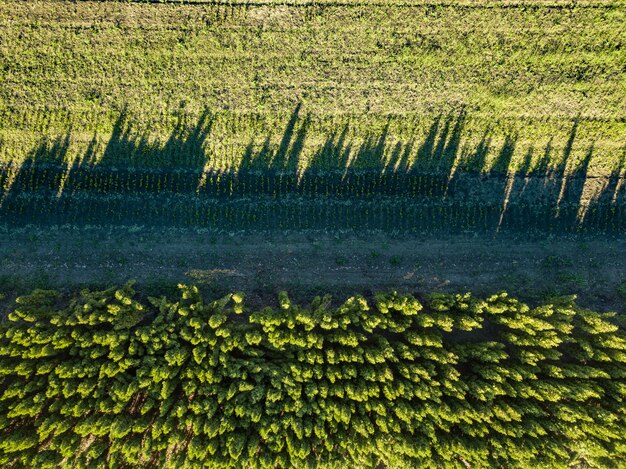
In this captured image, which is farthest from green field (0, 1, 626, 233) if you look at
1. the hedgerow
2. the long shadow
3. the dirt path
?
the hedgerow

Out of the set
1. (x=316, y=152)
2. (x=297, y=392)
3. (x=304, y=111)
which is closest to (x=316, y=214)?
(x=316, y=152)

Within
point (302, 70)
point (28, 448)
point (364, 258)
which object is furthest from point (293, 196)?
point (28, 448)

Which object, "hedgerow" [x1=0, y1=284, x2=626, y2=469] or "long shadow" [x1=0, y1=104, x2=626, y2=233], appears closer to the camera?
"hedgerow" [x1=0, y1=284, x2=626, y2=469]

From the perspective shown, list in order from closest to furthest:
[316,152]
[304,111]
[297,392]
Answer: [297,392] → [304,111] → [316,152]

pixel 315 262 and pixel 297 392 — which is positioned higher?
pixel 315 262

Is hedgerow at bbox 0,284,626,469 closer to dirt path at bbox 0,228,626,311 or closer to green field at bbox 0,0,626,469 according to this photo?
green field at bbox 0,0,626,469

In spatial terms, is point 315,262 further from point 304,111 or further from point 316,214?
point 304,111
